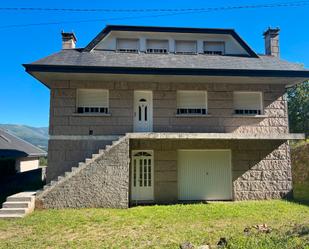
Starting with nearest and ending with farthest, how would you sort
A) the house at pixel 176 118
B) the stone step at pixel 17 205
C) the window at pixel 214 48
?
the stone step at pixel 17 205 < the house at pixel 176 118 < the window at pixel 214 48

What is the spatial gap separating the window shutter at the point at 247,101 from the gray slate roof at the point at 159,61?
Answer: 1.33 meters

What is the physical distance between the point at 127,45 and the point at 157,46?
5.31 ft

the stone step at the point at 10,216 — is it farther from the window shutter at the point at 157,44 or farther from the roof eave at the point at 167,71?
the window shutter at the point at 157,44

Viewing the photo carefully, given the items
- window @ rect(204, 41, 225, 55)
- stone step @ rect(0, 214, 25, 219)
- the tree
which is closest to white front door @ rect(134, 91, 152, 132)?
window @ rect(204, 41, 225, 55)

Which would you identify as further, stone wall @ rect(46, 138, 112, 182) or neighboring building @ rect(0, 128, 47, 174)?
neighboring building @ rect(0, 128, 47, 174)

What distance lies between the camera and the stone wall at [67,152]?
11.4 metres

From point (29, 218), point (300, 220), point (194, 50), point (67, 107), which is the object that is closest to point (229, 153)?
point (300, 220)

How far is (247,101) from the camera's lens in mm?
12727

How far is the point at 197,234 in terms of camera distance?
7.05 meters

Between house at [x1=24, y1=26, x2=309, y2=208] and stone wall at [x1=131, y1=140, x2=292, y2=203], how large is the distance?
0.05 meters

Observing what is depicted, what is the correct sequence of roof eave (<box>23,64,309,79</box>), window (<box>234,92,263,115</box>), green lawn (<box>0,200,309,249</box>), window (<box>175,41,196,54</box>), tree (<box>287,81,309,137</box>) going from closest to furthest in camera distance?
green lawn (<box>0,200,309,249</box>) → roof eave (<box>23,64,309,79</box>) → window (<box>234,92,263,115</box>) → window (<box>175,41,196,54</box>) → tree (<box>287,81,309,137</box>)

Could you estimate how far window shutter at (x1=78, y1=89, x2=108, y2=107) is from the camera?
12.0 m

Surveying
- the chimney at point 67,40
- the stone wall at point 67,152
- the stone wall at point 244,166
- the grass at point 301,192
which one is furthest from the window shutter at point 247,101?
the chimney at point 67,40

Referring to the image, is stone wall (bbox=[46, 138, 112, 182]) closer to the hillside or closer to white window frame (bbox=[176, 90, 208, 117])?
white window frame (bbox=[176, 90, 208, 117])
